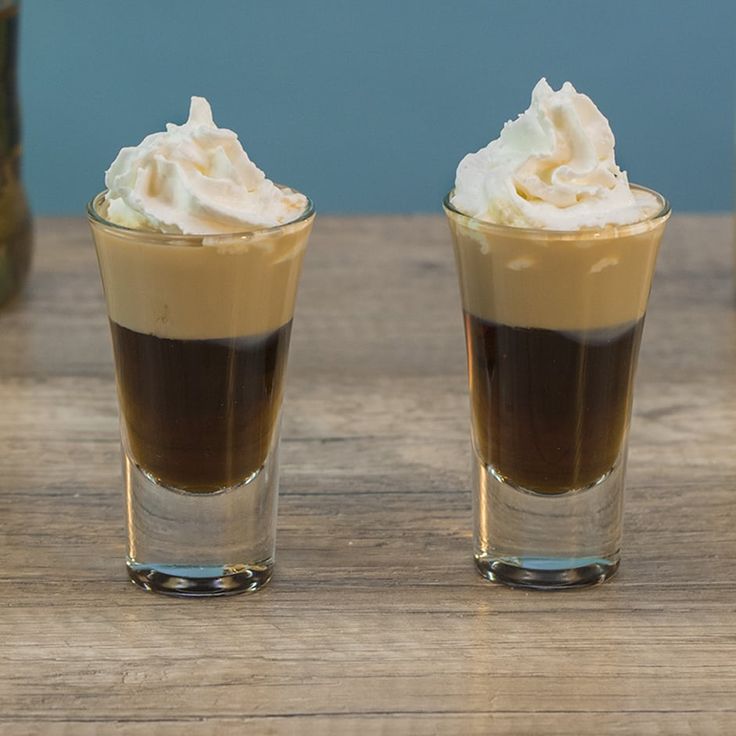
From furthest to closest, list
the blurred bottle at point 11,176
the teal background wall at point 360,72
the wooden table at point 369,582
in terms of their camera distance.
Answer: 1. the teal background wall at point 360,72
2. the blurred bottle at point 11,176
3. the wooden table at point 369,582

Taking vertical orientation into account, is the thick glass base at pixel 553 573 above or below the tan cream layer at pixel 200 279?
below

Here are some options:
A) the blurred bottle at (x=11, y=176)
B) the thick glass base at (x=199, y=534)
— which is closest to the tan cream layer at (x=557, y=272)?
the thick glass base at (x=199, y=534)

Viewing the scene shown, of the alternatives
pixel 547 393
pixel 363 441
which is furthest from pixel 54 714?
pixel 363 441

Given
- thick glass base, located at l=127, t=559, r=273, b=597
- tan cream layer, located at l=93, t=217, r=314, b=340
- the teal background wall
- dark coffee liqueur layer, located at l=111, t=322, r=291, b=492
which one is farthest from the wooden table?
the teal background wall

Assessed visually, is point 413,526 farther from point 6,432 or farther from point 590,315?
point 6,432

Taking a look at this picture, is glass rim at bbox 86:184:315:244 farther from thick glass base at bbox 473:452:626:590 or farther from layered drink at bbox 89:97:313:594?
thick glass base at bbox 473:452:626:590

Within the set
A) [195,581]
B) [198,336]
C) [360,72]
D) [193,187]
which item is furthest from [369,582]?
[360,72]

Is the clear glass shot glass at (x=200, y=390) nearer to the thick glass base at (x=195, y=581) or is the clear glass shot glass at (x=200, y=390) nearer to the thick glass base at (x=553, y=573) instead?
the thick glass base at (x=195, y=581)
